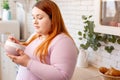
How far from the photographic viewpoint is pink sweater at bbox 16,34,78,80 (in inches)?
41.2

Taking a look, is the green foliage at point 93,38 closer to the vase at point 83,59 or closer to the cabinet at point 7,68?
the vase at point 83,59

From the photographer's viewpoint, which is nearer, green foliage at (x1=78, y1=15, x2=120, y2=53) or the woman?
the woman

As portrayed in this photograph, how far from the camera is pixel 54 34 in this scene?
1.16 metres

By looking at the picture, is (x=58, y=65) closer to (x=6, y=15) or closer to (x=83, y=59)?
(x=83, y=59)

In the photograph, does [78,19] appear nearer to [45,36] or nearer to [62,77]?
[45,36]

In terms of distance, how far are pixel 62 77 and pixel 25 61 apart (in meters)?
0.21

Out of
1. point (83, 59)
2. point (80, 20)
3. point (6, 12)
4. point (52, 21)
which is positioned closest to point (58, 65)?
point (52, 21)

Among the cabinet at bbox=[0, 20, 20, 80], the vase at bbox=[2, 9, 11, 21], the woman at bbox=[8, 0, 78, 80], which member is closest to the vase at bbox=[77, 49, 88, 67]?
the woman at bbox=[8, 0, 78, 80]

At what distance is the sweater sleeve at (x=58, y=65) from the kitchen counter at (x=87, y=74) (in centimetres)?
63

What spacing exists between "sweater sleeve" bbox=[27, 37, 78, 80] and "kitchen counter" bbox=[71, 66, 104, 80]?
63 centimetres

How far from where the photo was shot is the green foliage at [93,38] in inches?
69.8

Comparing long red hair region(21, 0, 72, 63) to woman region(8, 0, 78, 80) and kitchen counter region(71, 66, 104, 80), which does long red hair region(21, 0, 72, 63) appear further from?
kitchen counter region(71, 66, 104, 80)

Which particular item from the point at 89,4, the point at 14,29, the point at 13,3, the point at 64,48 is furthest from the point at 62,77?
the point at 13,3

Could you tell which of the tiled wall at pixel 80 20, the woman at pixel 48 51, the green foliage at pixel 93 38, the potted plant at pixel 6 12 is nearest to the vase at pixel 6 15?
the potted plant at pixel 6 12
